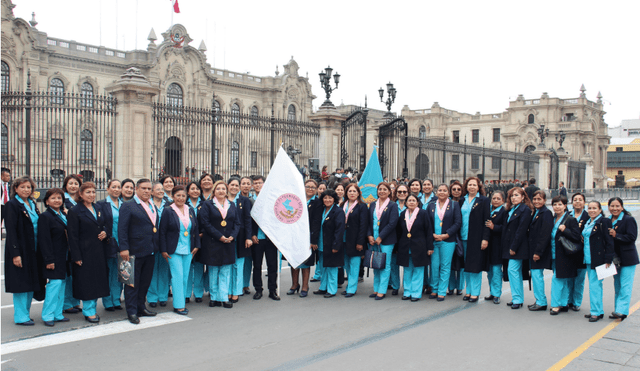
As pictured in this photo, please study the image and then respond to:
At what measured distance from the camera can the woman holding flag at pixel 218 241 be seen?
23.4 ft

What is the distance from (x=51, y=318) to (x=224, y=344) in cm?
222

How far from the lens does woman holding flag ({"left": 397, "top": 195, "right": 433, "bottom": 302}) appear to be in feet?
25.1

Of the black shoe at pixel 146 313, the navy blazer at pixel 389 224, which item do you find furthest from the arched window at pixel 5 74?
the navy blazer at pixel 389 224

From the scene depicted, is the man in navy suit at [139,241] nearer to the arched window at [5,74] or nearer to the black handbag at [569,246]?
the black handbag at [569,246]

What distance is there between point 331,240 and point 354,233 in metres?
0.37

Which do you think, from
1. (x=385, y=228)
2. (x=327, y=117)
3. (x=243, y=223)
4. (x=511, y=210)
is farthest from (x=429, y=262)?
(x=327, y=117)

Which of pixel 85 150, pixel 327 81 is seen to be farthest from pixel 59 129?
pixel 327 81

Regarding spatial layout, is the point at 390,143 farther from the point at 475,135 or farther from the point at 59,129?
the point at 475,135

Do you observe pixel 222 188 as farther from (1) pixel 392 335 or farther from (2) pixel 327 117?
(2) pixel 327 117

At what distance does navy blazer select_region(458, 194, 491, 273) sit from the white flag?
2.31 metres

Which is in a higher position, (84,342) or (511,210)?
(511,210)

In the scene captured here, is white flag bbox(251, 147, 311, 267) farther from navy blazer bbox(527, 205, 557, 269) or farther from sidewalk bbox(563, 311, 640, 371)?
sidewalk bbox(563, 311, 640, 371)

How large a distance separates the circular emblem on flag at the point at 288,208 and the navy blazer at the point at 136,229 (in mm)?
1930

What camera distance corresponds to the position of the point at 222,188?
7.23 metres
